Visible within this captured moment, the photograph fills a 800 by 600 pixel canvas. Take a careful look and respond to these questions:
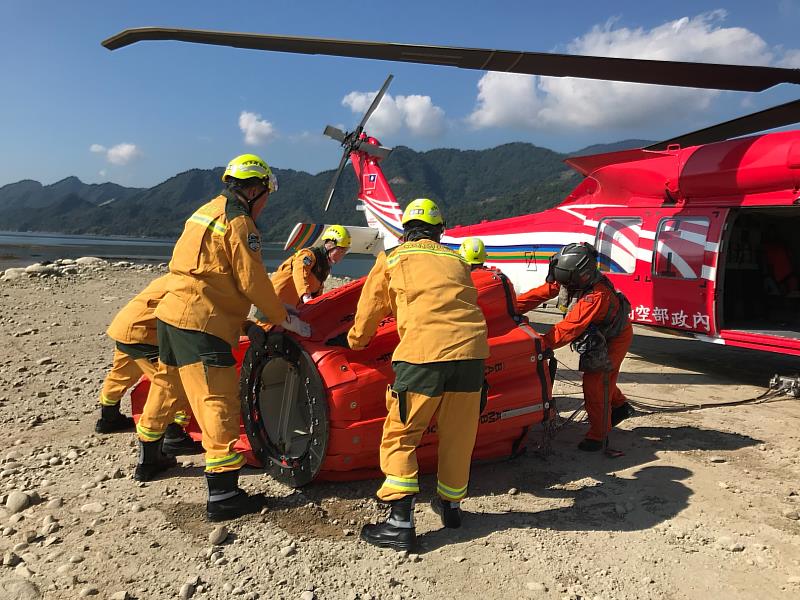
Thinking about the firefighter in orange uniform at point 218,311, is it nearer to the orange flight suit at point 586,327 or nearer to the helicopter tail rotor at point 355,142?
the orange flight suit at point 586,327

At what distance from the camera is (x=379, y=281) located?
3.34 meters

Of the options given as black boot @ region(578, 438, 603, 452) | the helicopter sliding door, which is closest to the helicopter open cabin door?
the helicopter sliding door

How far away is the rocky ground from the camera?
267 centimetres

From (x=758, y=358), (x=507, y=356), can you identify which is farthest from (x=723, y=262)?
(x=507, y=356)

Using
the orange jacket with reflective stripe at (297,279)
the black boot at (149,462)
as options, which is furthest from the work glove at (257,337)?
the orange jacket with reflective stripe at (297,279)

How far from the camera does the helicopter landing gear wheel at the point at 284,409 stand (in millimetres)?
3518

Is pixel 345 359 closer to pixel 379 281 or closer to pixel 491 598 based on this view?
pixel 379 281

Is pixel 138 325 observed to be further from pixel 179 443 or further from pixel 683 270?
pixel 683 270

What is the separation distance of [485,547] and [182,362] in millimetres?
2258

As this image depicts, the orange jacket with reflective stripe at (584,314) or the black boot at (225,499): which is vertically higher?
the orange jacket with reflective stripe at (584,314)

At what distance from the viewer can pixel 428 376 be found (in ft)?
9.84

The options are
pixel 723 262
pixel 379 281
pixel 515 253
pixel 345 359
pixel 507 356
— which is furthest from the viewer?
pixel 515 253

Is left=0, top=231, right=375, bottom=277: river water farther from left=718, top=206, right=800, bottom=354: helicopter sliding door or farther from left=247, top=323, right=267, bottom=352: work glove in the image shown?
left=718, top=206, right=800, bottom=354: helicopter sliding door

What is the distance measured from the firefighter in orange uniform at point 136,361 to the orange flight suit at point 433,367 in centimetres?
201
